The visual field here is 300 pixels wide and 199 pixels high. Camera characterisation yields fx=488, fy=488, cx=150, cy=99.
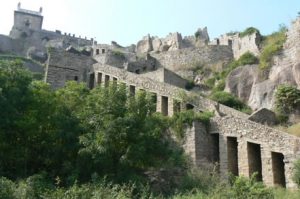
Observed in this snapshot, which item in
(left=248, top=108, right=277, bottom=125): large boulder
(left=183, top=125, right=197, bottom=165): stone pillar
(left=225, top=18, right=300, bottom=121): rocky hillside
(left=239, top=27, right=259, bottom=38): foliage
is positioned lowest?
(left=183, top=125, right=197, bottom=165): stone pillar

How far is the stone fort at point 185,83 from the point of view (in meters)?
19.6

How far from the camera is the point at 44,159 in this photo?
19.6 meters

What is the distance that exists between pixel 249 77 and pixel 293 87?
250 inches

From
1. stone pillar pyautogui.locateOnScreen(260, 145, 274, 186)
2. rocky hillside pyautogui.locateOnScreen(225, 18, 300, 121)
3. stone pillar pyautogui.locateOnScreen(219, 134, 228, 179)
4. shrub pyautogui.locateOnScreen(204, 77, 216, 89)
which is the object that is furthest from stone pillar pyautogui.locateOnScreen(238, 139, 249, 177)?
shrub pyautogui.locateOnScreen(204, 77, 216, 89)

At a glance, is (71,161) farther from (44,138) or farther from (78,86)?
(78,86)

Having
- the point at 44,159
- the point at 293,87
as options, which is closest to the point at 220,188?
the point at 44,159

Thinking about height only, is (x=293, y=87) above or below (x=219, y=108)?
above

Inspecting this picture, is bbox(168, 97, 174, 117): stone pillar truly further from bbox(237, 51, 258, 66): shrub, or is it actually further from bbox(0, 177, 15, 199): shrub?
bbox(0, 177, 15, 199): shrub

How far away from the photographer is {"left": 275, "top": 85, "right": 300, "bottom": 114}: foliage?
2662cm

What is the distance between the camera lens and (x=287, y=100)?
2681 centimetres

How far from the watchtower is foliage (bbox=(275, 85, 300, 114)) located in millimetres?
58940

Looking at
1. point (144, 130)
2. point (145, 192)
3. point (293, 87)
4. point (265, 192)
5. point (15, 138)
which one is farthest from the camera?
point (293, 87)

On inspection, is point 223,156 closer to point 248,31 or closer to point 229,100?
point 229,100

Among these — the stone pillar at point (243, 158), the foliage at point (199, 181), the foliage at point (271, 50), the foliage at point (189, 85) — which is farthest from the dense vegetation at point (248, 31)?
the foliage at point (199, 181)
